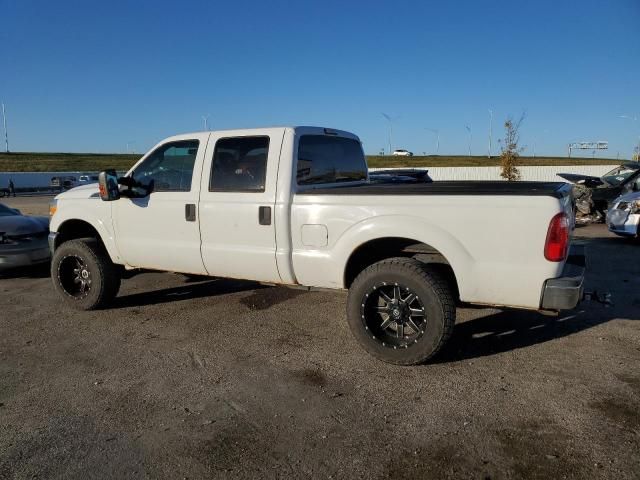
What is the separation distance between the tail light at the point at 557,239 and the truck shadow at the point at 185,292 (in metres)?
3.95

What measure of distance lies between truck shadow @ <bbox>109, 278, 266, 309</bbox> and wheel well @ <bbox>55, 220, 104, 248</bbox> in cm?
87

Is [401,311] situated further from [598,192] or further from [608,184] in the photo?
[608,184]

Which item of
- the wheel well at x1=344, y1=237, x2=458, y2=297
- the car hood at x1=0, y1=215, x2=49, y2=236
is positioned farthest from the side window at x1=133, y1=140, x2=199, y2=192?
the car hood at x1=0, y1=215, x2=49, y2=236

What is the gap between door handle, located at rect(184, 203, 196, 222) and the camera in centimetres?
484

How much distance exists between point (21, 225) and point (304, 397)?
6.28m

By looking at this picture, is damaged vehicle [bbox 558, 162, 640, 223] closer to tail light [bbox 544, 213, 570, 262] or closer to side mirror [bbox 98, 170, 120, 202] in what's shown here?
tail light [bbox 544, 213, 570, 262]

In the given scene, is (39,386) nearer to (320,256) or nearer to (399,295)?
(320,256)

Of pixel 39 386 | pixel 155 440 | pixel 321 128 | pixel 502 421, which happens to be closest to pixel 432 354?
pixel 502 421

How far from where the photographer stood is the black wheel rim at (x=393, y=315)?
389 centimetres

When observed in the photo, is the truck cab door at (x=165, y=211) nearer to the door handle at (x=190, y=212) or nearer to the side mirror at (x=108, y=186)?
the door handle at (x=190, y=212)

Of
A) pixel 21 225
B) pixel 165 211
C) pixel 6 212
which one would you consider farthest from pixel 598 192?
pixel 6 212

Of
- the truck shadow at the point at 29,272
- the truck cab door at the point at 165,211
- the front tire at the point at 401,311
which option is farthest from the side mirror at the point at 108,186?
the truck shadow at the point at 29,272

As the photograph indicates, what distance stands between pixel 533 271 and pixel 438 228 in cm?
73

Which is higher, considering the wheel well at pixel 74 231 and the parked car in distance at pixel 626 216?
the wheel well at pixel 74 231
